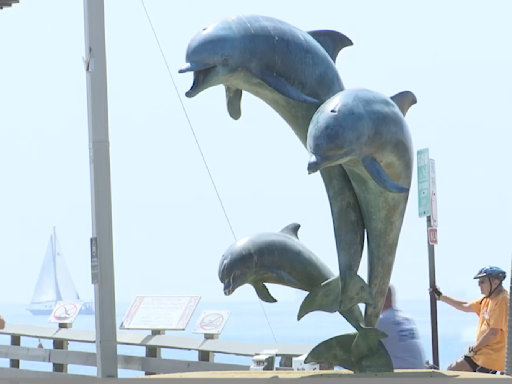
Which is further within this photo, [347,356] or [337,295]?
[347,356]

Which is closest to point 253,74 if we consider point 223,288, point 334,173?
point 334,173

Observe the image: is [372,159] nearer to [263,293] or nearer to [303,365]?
[263,293]

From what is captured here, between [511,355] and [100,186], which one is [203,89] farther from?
[100,186]

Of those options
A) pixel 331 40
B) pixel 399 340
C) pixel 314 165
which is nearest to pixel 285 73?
pixel 331 40

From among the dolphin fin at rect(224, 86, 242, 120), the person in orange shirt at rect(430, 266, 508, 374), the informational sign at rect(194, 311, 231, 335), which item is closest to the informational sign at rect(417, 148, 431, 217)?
the person in orange shirt at rect(430, 266, 508, 374)

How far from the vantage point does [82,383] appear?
8.31 meters

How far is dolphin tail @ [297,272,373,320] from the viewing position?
8430 mm

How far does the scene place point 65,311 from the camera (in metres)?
16.0

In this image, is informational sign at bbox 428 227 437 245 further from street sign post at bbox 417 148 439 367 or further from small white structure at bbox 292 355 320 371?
small white structure at bbox 292 355 320 371

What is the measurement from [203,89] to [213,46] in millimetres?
321

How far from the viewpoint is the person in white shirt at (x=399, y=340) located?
31.4 ft

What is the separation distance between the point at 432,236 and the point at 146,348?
4.74 m

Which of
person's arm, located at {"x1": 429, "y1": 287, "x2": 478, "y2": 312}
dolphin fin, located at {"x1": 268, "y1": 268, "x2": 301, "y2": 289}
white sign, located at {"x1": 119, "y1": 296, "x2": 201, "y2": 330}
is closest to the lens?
dolphin fin, located at {"x1": 268, "y1": 268, "x2": 301, "y2": 289}

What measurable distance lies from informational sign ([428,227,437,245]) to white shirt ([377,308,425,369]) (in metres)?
1.41
